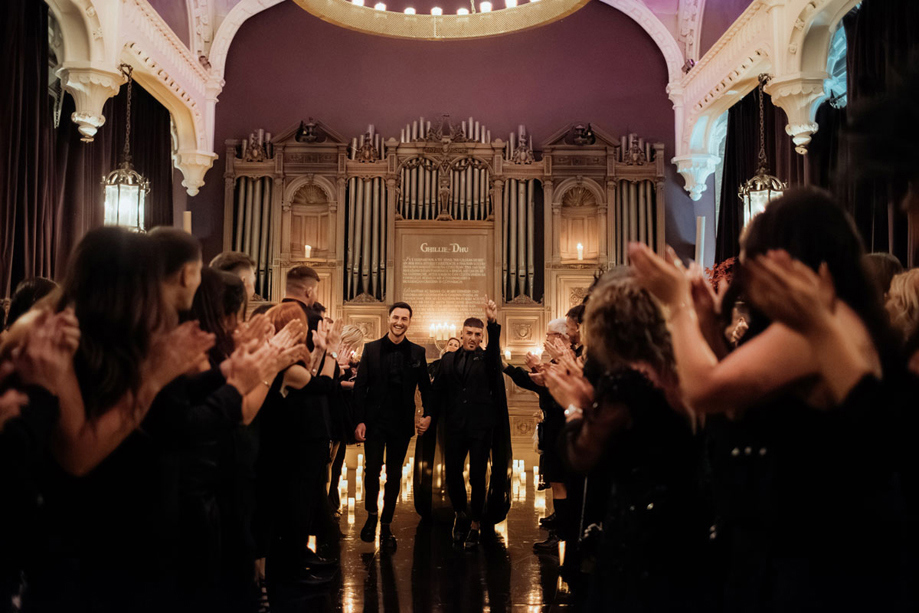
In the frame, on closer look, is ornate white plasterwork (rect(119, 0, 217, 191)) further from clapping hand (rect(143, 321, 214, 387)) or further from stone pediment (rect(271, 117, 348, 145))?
clapping hand (rect(143, 321, 214, 387))

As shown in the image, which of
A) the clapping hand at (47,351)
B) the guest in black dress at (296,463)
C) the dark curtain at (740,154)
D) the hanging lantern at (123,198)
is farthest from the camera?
the dark curtain at (740,154)

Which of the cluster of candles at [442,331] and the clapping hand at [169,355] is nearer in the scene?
the clapping hand at [169,355]

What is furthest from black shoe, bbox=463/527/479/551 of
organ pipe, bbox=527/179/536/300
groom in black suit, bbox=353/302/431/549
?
organ pipe, bbox=527/179/536/300

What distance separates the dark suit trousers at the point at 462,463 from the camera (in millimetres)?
4277

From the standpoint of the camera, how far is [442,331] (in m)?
8.74

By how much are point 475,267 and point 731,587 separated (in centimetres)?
779

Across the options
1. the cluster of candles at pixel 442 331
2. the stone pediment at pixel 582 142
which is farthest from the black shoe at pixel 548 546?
the stone pediment at pixel 582 142

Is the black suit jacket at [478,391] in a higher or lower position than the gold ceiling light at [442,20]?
lower

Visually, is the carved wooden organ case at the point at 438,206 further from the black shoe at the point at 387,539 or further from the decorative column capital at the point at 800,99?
the black shoe at the point at 387,539

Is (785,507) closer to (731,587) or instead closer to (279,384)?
(731,587)

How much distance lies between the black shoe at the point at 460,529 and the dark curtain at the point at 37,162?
11.8ft

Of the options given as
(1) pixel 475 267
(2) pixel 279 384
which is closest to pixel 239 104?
(1) pixel 475 267

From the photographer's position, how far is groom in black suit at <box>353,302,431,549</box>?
14.2 ft

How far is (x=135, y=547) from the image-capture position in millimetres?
1494
